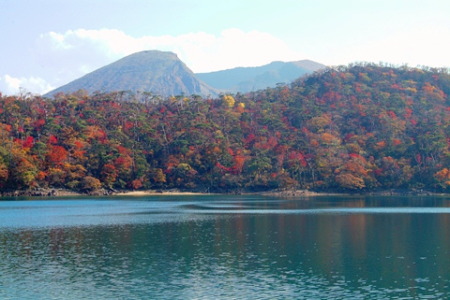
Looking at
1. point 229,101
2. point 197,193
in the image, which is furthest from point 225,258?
point 229,101

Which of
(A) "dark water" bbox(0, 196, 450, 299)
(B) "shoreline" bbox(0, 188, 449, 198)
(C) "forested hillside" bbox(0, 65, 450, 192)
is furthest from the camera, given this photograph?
(C) "forested hillside" bbox(0, 65, 450, 192)

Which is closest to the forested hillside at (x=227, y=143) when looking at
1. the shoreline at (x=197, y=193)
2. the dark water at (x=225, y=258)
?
the shoreline at (x=197, y=193)

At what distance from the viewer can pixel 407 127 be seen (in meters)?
147

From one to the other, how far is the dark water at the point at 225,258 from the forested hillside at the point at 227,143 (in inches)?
2369

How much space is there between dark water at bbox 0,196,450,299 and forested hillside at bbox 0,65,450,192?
2369 inches

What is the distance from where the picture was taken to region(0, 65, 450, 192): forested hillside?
409 feet

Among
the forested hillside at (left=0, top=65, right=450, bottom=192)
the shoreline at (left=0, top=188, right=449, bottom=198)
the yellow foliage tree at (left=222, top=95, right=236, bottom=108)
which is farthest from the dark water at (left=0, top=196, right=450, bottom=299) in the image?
the yellow foliage tree at (left=222, top=95, right=236, bottom=108)

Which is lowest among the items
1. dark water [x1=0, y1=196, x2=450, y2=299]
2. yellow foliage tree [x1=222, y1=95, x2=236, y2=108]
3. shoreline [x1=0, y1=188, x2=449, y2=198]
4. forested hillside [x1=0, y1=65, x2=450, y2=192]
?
dark water [x1=0, y1=196, x2=450, y2=299]

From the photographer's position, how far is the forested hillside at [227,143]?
409 ft

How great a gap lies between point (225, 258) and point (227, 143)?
105596mm

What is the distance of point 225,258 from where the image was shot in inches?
1490

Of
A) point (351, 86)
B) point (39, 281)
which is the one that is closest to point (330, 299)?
point (39, 281)

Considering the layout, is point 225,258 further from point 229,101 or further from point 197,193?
point 229,101

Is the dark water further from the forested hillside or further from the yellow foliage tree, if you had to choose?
the yellow foliage tree
